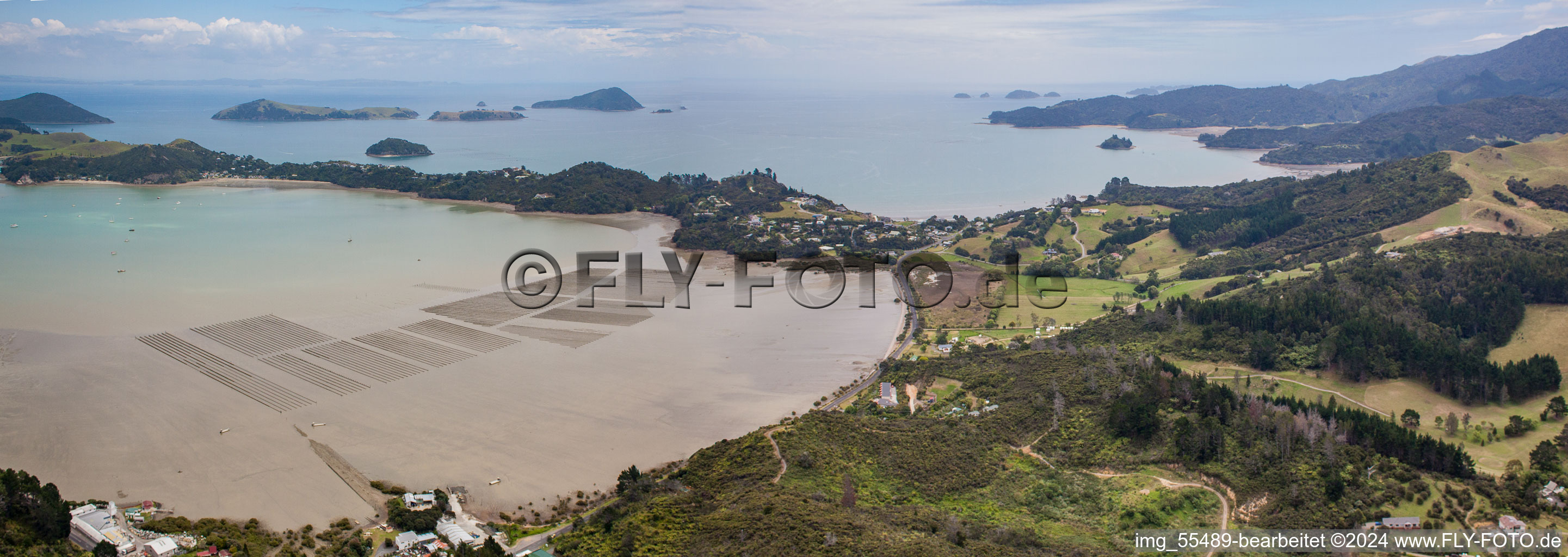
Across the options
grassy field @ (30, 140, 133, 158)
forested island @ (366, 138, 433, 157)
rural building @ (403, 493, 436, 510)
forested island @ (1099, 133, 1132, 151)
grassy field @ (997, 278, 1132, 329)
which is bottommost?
rural building @ (403, 493, 436, 510)

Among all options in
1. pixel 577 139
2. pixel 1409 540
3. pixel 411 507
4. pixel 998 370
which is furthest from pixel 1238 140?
pixel 411 507

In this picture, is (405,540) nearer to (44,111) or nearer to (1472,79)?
(44,111)

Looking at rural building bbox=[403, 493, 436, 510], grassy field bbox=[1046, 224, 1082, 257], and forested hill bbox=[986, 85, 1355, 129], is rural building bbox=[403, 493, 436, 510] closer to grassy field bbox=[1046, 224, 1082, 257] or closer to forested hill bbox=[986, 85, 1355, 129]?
grassy field bbox=[1046, 224, 1082, 257]

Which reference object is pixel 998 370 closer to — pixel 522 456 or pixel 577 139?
pixel 522 456

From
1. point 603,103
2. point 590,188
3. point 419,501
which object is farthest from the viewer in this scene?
point 603,103

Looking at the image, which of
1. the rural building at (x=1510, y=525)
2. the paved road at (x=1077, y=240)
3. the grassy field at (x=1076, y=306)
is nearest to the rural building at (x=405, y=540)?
the rural building at (x=1510, y=525)

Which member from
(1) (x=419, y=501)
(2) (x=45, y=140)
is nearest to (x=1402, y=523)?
(1) (x=419, y=501)

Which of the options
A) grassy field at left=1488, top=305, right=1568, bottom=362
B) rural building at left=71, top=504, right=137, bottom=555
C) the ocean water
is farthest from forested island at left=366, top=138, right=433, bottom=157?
grassy field at left=1488, top=305, right=1568, bottom=362
